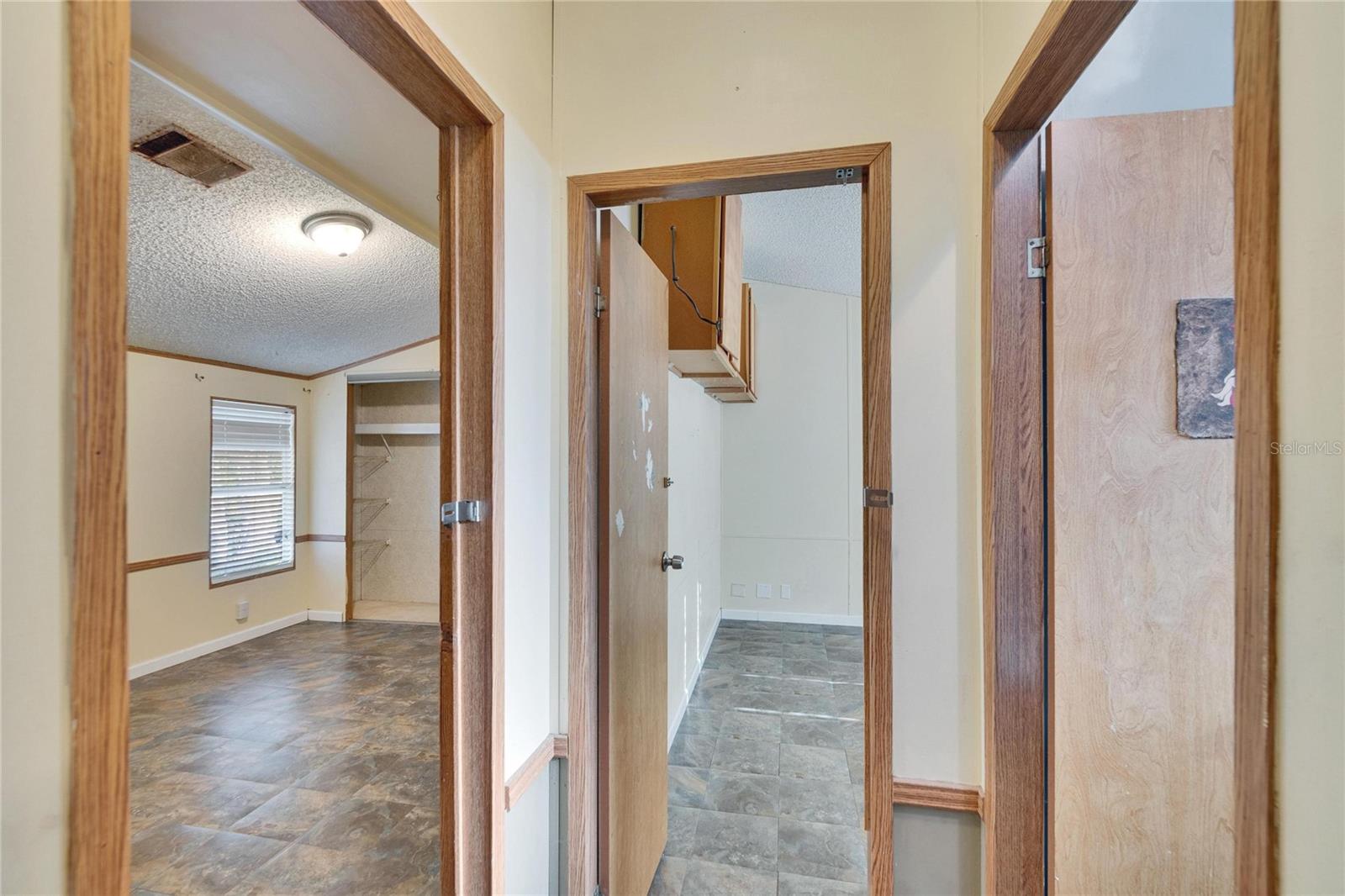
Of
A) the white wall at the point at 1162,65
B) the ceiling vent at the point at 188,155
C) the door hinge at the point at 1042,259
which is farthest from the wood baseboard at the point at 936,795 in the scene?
the ceiling vent at the point at 188,155

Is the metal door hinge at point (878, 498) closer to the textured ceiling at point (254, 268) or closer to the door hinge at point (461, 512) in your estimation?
the door hinge at point (461, 512)

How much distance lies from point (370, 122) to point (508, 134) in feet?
1.99

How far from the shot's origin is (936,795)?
3.84 ft

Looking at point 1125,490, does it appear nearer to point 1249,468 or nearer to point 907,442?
point 907,442

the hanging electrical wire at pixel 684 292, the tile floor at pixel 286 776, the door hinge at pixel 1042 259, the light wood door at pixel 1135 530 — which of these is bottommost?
the tile floor at pixel 286 776

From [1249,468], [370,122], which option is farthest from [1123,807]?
[370,122]

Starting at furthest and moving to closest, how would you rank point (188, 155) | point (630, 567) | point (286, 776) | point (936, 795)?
point (286, 776)
point (188, 155)
point (630, 567)
point (936, 795)

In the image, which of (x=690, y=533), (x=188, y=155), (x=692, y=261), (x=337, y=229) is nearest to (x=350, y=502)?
(x=337, y=229)

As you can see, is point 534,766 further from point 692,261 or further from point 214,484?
point 214,484

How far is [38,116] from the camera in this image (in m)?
0.43

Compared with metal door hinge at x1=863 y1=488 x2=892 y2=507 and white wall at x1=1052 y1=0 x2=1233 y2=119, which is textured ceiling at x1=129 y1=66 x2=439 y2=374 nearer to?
metal door hinge at x1=863 y1=488 x2=892 y2=507

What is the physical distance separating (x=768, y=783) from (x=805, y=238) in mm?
3079

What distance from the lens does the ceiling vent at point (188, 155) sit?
167cm

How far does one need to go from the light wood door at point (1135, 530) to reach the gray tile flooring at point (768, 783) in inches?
42.1
